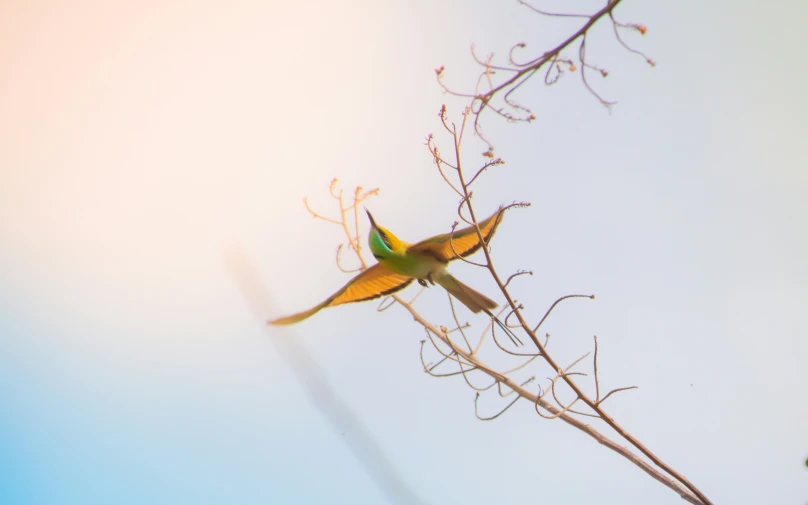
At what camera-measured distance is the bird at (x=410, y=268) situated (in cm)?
359

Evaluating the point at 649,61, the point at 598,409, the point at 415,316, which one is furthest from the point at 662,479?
the point at 649,61

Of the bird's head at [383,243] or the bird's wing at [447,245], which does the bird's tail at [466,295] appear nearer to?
the bird's wing at [447,245]

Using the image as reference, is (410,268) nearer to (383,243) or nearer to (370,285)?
(383,243)

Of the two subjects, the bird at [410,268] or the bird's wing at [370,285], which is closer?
the bird at [410,268]

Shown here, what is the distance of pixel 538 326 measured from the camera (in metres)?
2.43

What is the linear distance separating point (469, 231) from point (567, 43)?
1170 mm

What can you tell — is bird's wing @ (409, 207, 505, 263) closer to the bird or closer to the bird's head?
the bird

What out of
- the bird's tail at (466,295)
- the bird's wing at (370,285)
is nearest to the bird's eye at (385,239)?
the bird's wing at (370,285)

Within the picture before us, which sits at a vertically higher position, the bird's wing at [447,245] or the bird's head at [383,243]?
the bird's head at [383,243]

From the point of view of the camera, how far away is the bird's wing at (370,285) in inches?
150

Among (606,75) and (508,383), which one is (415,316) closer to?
(508,383)

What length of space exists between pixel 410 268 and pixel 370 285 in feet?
1.12

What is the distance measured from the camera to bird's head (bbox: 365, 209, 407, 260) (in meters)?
3.83

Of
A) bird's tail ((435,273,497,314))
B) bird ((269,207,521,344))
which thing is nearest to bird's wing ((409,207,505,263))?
bird ((269,207,521,344))
